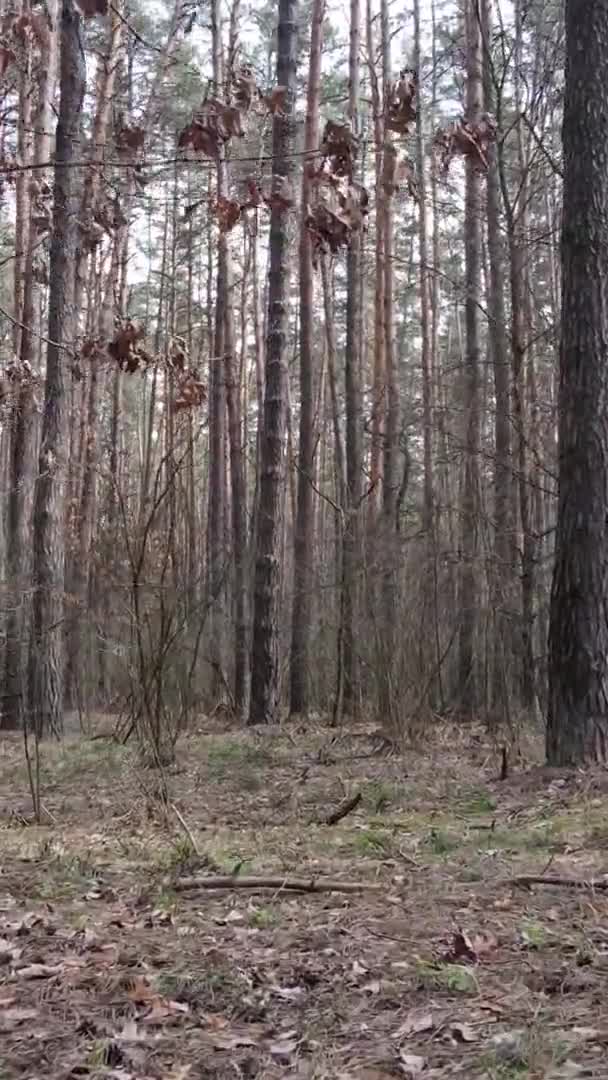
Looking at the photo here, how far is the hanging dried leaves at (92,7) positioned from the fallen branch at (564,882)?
3.32m

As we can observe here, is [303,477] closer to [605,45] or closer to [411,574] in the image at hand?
[411,574]

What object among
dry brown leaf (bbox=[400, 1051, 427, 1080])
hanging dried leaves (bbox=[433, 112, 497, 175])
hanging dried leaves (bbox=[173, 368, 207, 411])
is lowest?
dry brown leaf (bbox=[400, 1051, 427, 1080])

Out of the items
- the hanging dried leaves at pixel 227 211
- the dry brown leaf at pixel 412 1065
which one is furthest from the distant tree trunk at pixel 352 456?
the dry brown leaf at pixel 412 1065

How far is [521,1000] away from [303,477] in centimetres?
961

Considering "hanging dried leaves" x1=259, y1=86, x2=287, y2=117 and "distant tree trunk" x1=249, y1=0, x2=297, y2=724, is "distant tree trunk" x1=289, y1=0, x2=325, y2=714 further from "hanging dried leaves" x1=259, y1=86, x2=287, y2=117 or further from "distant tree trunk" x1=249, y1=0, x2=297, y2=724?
"hanging dried leaves" x1=259, y1=86, x2=287, y2=117

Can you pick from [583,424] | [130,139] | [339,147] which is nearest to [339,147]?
[339,147]

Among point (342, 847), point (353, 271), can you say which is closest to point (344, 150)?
point (342, 847)

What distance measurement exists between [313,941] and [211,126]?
2.59 m

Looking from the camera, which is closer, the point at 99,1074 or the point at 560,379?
the point at 99,1074

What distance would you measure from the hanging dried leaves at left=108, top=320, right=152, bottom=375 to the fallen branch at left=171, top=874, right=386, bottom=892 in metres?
2.11

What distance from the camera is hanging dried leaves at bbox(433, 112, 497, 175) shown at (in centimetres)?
327

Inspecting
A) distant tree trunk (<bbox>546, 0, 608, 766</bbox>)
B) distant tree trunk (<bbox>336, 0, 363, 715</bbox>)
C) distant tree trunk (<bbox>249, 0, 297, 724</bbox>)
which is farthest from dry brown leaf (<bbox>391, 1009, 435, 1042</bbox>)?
distant tree trunk (<bbox>249, 0, 297, 724</bbox>)

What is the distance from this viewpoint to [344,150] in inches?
121

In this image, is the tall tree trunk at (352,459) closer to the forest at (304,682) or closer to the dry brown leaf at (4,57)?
the forest at (304,682)
